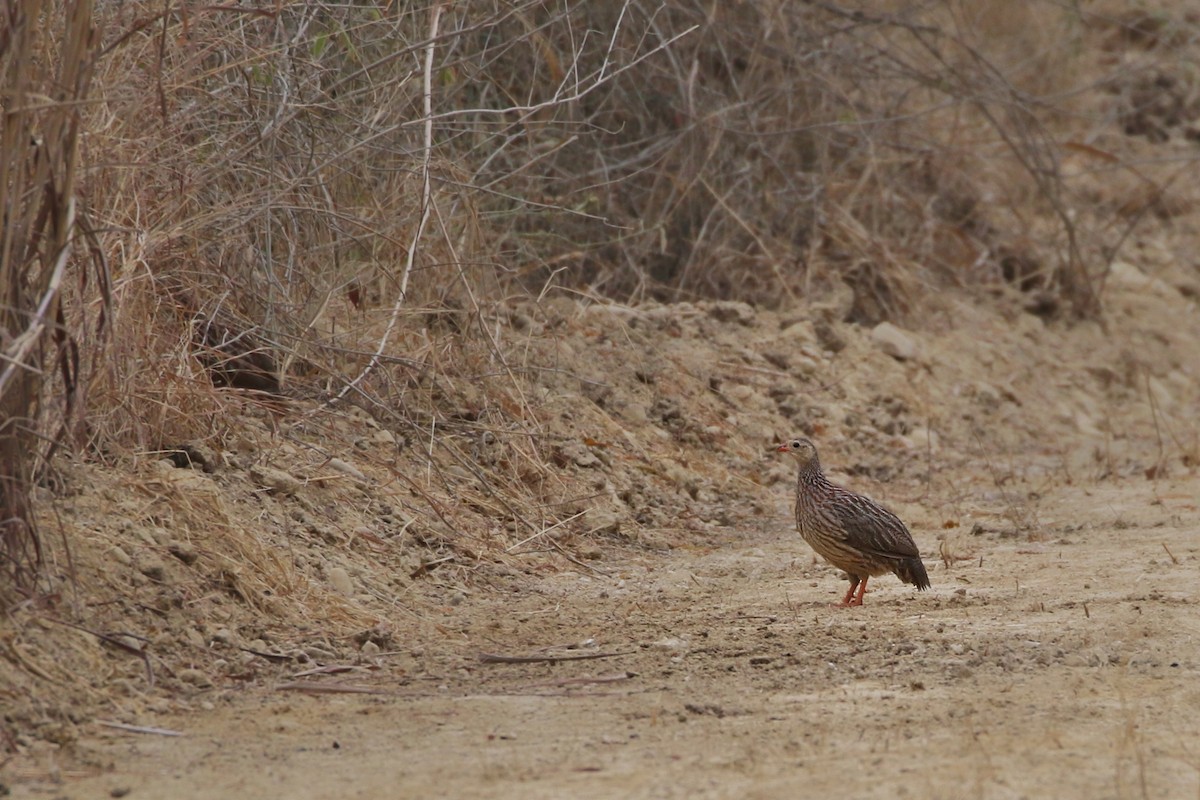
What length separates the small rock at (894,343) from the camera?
10828 mm

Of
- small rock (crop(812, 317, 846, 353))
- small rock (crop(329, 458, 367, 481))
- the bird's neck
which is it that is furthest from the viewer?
small rock (crop(812, 317, 846, 353))

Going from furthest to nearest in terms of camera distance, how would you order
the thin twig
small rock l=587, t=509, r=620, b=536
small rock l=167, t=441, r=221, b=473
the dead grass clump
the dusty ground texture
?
small rock l=587, t=509, r=620, b=536 < the thin twig < small rock l=167, t=441, r=221, b=473 < the dead grass clump < the dusty ground texture

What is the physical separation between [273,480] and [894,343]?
5625 mm

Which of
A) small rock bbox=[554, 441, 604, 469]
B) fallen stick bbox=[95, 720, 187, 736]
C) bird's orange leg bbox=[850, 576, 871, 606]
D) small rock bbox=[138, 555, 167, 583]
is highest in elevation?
small rock bbox=[138, 555, 167, 583]

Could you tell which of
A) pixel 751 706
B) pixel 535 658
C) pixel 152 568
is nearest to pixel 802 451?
pixel 535 658

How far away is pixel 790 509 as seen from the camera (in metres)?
8.39

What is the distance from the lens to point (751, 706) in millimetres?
4590

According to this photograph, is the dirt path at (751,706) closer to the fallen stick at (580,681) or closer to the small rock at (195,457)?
the fallen stick at (580,681)

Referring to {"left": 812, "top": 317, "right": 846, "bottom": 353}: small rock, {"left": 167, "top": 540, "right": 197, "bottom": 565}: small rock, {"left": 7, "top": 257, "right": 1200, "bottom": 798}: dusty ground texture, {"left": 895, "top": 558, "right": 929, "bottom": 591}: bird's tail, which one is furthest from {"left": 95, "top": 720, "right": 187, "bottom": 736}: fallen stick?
{"left": 812, "top": 317, "right": 846, "bottom": 353}: small rock

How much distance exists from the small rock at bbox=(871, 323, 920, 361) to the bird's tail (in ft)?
15.2

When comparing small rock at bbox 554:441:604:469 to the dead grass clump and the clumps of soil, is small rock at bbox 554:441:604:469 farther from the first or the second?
the dead grass clump

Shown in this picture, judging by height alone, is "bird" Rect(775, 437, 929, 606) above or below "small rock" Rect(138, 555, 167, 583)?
below

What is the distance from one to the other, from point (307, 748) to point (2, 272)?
4.67 feet

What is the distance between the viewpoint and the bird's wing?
619 cm
